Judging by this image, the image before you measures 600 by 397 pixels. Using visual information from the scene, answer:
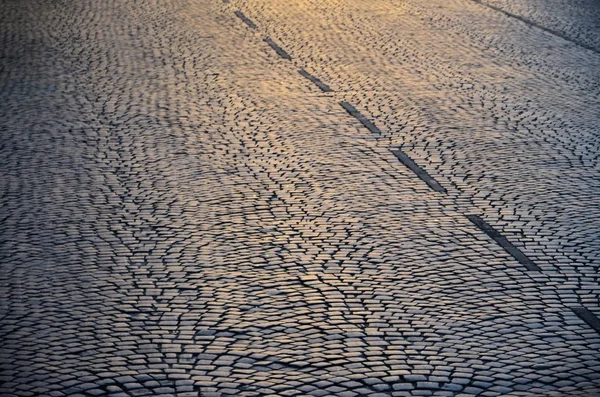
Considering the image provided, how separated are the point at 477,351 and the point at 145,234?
2.82 m

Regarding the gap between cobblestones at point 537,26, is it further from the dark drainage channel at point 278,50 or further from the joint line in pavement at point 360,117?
the joint line in pavement at point 360,117

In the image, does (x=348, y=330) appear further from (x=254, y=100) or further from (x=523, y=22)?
(x=523, y=22)

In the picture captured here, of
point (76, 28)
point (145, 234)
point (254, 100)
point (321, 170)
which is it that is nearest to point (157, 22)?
point (76, 28)

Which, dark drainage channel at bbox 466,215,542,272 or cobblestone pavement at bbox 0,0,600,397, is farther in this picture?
dark drainage channel at bbox 466,215,542,272

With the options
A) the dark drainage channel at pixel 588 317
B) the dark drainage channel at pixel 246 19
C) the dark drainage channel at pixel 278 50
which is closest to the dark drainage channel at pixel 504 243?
the dark drainage channel at pixel 588 317

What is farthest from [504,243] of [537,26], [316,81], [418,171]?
[537,26]

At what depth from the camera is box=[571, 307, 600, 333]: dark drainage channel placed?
249 inches

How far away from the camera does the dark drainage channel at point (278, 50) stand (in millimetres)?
13936

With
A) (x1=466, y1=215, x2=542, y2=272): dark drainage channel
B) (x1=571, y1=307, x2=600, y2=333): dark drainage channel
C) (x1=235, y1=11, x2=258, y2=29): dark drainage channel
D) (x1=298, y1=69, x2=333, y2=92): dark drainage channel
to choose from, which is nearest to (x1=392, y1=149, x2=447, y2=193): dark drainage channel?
(x1=466, y1=215, x2=542, y2=272): dark drainage channel

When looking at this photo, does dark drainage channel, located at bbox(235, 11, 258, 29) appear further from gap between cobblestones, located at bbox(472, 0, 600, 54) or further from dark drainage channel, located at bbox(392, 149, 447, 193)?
dark drainage channel, located at bbox(392, 149, 447, 193)

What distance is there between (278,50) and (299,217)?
6.55 m

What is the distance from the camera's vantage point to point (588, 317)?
6438 millimetres

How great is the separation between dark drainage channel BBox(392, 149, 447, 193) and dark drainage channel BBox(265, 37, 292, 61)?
4460 mm

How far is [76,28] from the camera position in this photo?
1577 centimetres
